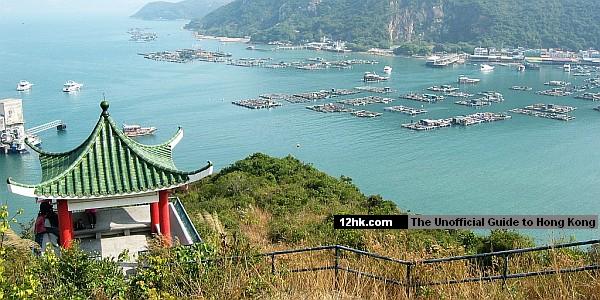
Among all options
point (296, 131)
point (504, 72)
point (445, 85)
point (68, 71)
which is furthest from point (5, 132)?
point (504, 72)

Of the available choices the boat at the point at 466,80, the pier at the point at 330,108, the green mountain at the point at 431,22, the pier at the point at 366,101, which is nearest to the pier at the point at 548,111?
the pier at the point at 366,101

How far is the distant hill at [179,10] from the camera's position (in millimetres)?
145500

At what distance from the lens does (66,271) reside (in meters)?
3.30

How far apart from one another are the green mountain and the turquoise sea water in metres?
13.7

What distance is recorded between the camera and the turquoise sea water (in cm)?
2014

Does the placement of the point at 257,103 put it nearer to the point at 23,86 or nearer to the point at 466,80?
the point at 23,86

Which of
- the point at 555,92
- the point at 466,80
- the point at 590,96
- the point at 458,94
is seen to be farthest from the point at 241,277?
the point at 466,80

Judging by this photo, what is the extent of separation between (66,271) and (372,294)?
1.67 metres

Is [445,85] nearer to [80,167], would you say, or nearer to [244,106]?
[244,106]

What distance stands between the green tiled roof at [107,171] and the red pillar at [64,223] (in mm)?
172

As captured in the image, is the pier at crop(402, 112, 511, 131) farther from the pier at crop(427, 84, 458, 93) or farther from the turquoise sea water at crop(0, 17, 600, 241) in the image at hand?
the pier at crop(427, 84, 458, 93)

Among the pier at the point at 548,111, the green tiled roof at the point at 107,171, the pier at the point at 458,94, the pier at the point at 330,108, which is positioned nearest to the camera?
the green tiled roof at the point at 107,171

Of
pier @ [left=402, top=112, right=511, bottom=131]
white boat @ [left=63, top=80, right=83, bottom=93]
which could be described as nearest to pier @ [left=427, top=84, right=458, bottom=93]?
pier @ [left=402, top=112, right=511, bottom=131]

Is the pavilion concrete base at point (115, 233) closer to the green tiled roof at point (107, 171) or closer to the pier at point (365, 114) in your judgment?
the green tiled roof at point (107, 171)
